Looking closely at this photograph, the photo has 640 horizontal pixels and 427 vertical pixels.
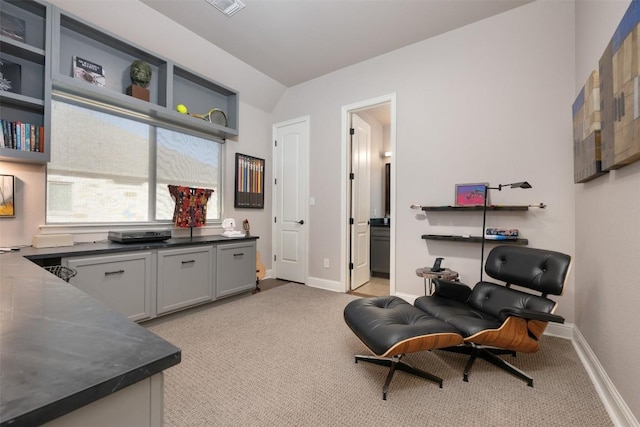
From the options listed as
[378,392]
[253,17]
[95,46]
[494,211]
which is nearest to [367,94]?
[253,17]

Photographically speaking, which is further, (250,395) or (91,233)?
(91,233)

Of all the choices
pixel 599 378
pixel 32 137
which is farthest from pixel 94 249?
pixel 599 378

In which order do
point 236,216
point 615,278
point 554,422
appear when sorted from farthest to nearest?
point 236,216, point 615,278, point 554,422

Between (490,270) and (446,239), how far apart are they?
0.66 meters

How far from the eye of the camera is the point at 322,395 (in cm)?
168

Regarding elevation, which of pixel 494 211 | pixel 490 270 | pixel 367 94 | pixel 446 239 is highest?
pixel 367 94

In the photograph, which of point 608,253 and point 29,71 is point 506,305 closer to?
point 608,253

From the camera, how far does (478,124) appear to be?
2.91 m

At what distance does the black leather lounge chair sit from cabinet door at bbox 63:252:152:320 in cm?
239

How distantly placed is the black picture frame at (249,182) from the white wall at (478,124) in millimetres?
1266

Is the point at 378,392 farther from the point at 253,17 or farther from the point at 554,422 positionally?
the point at 253,17

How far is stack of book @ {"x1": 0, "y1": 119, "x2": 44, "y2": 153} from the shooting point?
2135 millimetres

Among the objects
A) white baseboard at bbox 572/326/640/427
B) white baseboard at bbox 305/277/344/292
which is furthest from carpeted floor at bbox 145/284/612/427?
white baseboard at bbox 305/277/344/292

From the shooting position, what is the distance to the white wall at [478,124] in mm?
2543
